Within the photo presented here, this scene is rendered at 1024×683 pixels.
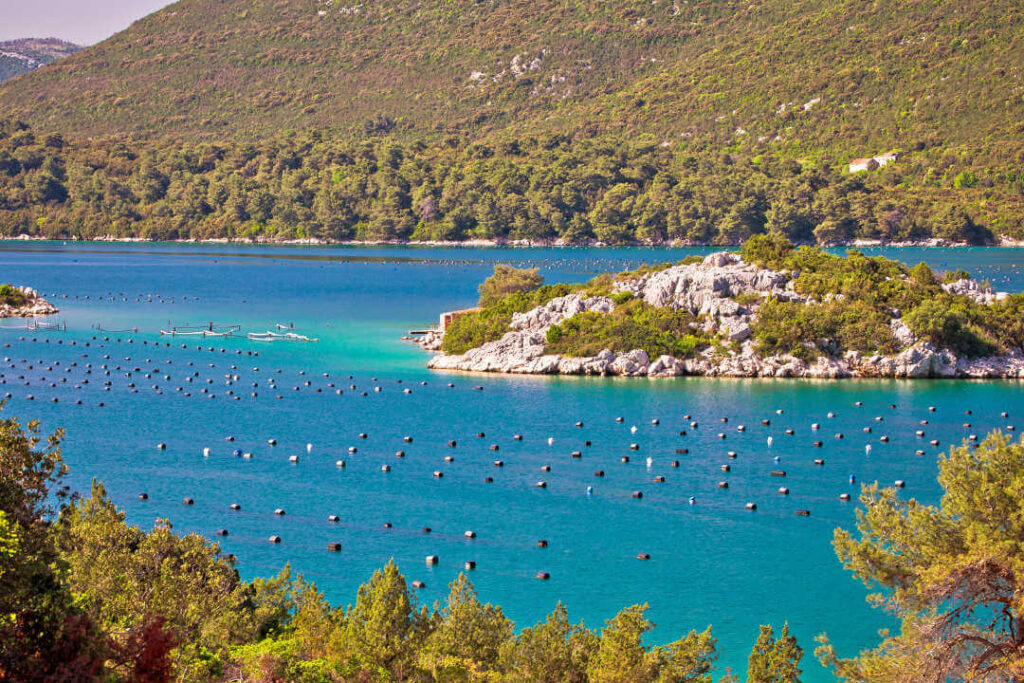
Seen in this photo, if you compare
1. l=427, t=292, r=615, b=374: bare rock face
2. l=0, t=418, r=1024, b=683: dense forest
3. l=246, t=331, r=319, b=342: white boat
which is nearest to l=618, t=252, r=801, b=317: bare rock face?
l=427, t=292, r=615, b=374: bare rock face

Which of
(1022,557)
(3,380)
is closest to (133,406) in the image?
(3,380)

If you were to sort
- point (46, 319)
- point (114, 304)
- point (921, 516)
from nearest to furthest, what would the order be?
point (921, 516) → point (46, 319) → point (114, 304)

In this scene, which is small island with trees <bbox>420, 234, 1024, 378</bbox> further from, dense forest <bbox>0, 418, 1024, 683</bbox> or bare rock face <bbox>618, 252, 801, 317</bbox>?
dense forest <bbox>0, 418, 1024, 683</bbox>

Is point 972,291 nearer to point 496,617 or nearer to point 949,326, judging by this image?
point 949,326

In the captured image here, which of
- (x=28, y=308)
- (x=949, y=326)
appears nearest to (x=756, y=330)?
(x=949, y=326)

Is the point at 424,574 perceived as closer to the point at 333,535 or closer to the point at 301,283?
the point at 333,535
